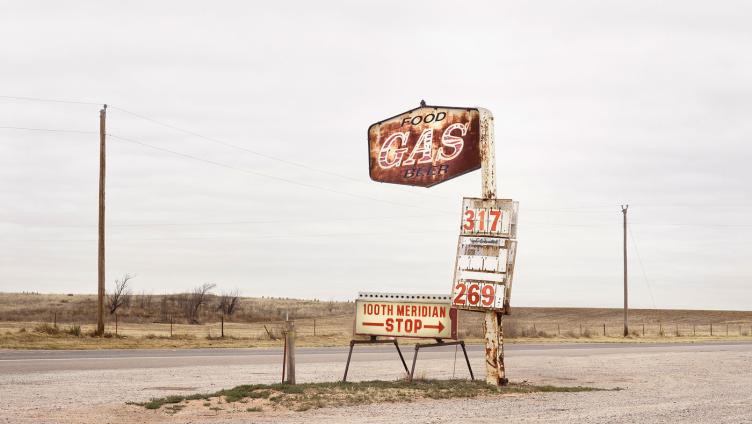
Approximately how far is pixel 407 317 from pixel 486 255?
2.11 metres

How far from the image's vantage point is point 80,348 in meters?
34.2

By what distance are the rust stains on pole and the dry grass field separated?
20990 millimetres

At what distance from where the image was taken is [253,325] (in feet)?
242

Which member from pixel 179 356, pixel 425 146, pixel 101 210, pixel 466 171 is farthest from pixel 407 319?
pixel 101 210

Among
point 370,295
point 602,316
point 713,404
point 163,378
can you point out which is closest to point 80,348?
point 163,378

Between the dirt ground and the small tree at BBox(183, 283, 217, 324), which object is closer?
the dirt ground

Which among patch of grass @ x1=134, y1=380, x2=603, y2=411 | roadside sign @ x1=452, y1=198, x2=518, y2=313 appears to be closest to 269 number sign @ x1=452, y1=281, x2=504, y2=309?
roadside sign @ x1=452, y1=198, x2=518, y2=313

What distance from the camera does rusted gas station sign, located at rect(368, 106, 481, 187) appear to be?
19.1 meters

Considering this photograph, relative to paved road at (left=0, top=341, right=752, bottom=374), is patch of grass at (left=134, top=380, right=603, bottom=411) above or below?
above

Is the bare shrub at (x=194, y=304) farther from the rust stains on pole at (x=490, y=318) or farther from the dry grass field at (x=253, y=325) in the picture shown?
the rust stains on pole at (x=490, y=318)

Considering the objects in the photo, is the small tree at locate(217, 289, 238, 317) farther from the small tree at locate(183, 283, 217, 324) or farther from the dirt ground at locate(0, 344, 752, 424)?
the dirt ground at locate(0, 344, 752, 424)

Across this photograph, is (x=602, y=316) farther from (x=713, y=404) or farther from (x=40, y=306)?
(x=713, y=404)

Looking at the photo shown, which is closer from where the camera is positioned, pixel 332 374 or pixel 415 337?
pixel 415 337

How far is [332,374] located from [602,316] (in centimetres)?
9239
